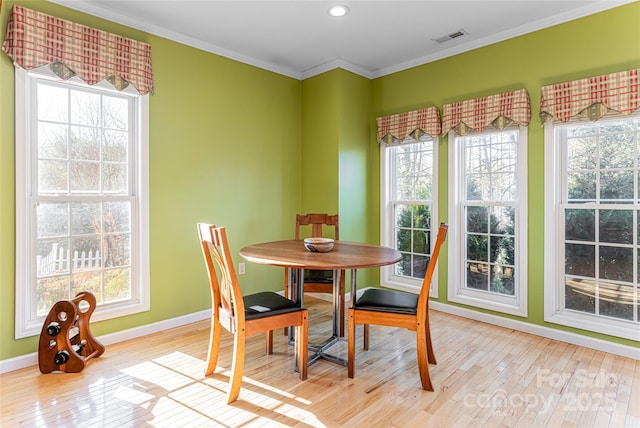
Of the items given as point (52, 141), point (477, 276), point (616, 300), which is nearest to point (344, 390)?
point (477, 276)

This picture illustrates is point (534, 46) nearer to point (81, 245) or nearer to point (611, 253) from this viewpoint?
point (611, 253)

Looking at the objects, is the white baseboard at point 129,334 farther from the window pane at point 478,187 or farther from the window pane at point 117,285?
the window pane at point 478,187

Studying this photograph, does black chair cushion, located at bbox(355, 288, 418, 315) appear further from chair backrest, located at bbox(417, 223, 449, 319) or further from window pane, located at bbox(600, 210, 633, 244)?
window pane, located at bbox(600, 210, 633, 244)

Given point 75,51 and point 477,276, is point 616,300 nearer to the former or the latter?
point 477,276

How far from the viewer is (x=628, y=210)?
9.02 ft

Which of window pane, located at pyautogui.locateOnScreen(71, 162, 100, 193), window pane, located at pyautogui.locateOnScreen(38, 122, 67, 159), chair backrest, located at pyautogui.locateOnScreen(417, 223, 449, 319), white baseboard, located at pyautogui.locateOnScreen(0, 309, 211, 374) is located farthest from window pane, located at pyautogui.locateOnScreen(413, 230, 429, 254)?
window pane, located at pyautogui.locateOnScreen(38, 122, 67, 159)

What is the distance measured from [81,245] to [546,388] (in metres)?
3.38

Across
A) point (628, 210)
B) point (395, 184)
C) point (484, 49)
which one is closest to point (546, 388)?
point (628, 210)

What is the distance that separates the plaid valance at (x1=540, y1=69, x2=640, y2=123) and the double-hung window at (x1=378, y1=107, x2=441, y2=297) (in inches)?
39.7

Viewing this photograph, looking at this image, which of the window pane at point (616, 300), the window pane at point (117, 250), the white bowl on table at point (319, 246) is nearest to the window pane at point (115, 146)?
the window pane at point (117, 250)

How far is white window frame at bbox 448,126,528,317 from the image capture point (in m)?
3.21

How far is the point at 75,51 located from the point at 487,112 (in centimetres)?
337

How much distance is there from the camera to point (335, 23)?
10.3ft

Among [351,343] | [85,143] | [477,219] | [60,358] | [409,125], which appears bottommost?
[60,358]
